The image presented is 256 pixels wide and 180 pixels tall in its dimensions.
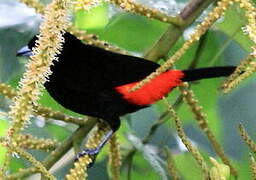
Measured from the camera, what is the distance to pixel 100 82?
1.43 meters

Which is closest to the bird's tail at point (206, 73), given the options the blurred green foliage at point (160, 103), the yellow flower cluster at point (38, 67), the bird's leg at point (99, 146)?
the blurred green foliage at point (160, 103)

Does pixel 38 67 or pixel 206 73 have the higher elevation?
pixel 38 67

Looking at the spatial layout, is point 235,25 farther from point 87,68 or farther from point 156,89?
point 87,68

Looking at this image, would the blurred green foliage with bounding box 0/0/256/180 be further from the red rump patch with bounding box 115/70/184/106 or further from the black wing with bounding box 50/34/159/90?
the black wing with bounding box 50/34/159/90

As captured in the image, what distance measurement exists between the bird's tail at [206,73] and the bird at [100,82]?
6cm

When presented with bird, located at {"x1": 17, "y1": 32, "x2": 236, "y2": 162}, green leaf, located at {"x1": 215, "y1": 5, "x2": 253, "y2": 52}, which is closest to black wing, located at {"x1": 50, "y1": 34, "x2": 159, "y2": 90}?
bird, located at {"x1": 17, "y1": 32, "x2": 236, "y2": 162}

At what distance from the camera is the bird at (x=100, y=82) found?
130 centimetres

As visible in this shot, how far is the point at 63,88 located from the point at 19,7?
247 millimetres

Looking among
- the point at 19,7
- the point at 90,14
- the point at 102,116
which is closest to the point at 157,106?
the point at 102,116

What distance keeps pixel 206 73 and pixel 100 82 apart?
1.09ft

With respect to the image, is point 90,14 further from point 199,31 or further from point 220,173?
point 220,173

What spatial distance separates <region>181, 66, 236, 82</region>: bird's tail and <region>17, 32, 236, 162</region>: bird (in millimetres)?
57

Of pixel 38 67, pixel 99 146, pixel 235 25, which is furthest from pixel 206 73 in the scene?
pixel 38 67

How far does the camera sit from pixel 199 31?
30.1 inches
